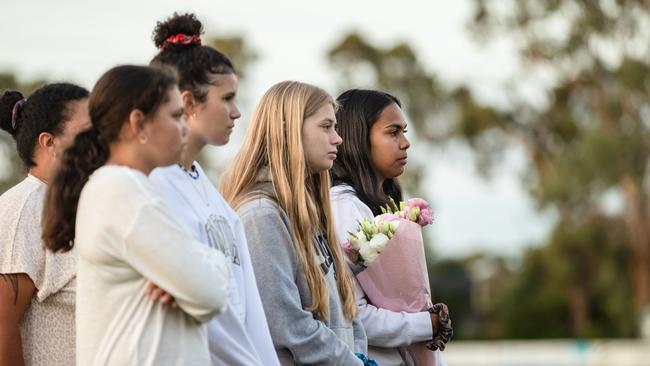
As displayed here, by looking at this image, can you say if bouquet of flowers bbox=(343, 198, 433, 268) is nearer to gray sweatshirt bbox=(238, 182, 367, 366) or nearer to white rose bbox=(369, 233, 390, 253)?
white rose bbox=(369, 233, 390, 253)

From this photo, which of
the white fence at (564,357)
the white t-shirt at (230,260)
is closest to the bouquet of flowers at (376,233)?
the white t-shirt at (230,260)

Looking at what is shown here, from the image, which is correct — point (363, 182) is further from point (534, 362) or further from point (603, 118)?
point (603, 118)

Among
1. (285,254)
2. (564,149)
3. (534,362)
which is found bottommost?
(534,362)

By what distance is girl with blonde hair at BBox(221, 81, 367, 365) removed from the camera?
14.5ft

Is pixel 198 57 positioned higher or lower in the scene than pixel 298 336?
higher

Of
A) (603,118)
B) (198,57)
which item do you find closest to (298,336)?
(198,57)

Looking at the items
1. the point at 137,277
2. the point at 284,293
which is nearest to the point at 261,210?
the point at 284,293

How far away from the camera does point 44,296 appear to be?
4203mm

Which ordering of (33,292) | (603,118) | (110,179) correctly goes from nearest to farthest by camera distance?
(110,179) → (33,292) → (603,118)

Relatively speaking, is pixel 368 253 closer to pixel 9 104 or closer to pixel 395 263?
pixel 395 263

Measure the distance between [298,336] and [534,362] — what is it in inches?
895

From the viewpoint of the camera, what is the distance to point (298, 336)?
441cm

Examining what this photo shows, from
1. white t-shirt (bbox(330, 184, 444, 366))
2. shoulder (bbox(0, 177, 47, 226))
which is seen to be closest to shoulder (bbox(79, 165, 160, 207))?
shoulder (bbox(0, 177, 47, 226))

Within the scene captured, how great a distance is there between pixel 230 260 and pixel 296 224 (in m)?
0.74
